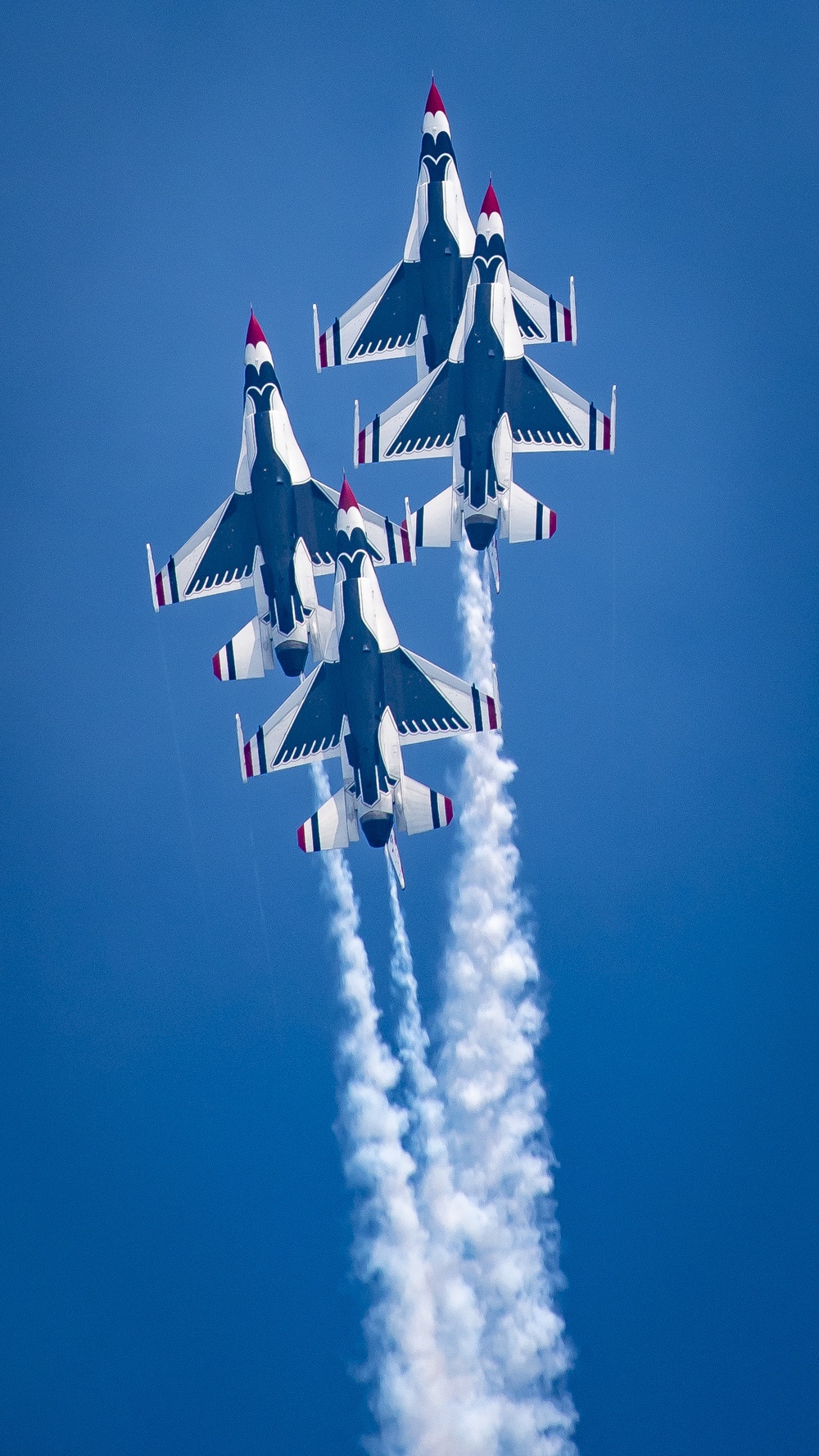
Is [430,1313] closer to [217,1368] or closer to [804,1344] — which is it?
[217,1368]

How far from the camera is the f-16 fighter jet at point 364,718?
126 feet

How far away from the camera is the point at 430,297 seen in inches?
1702

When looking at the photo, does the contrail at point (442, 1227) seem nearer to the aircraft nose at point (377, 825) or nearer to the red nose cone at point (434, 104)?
the aircraft nose at point (377, 825)

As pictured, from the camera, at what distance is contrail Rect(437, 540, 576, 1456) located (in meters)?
41.4

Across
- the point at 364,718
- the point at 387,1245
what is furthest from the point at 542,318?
the point at 387,1245

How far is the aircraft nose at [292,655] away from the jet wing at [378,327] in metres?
8.45

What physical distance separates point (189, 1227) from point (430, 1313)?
26.5 feet

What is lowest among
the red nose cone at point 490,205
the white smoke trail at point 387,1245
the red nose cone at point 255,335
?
the white smoke trail at point 387,1245

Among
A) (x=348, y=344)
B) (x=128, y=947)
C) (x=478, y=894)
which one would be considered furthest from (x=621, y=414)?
(x=128, y=947)

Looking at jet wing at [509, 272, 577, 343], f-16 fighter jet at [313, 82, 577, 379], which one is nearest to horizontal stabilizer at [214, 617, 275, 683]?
f-16 fighter jet at [313, 82, 577, 379]

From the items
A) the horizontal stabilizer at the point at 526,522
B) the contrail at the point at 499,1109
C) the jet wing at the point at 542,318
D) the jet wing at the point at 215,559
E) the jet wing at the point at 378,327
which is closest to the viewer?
the horizontal stabilizer at the point at 526,522

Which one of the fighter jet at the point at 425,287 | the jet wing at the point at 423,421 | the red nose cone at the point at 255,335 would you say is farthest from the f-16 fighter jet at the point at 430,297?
the red nose cone at the point at 255,335

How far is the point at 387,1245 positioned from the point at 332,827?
10955mm

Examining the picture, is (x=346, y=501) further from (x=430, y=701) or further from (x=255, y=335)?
(x=255, y=335)
